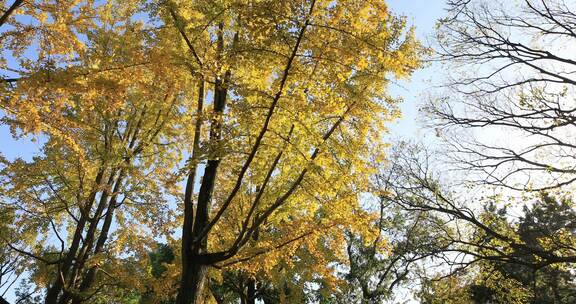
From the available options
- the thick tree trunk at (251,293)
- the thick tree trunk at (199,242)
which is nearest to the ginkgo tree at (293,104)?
the thick tree trunk at (199,242)

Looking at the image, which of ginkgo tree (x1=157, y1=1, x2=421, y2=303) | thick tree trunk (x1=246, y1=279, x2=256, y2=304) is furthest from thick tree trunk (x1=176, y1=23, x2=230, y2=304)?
thick tree trunk (x1=246, y1=279, x2=256, y2=304)

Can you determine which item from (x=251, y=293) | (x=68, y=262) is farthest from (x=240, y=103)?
(x=251, y=293)

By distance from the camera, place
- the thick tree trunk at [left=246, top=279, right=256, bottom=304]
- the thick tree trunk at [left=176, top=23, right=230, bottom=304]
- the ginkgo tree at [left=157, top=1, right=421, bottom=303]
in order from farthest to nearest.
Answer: the thick tree trunk at [left=246, top=279, right=256, bottom=304]
the thick tree trunk at [left=176, top=23, right=230, bottom=304]
the ginkgo tree at [left=157, top=1, right=421, bottom=303]

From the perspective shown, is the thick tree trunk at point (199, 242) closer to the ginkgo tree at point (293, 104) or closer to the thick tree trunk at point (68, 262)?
the ginkgo tree at point (293, 104)

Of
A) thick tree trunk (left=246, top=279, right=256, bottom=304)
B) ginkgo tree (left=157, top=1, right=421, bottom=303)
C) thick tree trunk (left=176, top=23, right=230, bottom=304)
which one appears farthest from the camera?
thick tree trunk (left=246, top=279, right=256, bottom=304)

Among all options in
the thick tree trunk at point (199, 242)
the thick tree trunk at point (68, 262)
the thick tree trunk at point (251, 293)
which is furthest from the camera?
the thick tree trunk at point (251, 293)

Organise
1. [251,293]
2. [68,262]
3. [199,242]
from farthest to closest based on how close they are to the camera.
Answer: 1. [251,293]
2. [68,262]
3. [199,242]

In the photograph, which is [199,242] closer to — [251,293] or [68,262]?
[68,262]

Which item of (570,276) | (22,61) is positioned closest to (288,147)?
(22,61)

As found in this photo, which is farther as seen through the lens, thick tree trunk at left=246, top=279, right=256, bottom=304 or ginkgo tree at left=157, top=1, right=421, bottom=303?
thick tree trunk at left=246, top=279, right=256, bottom=304

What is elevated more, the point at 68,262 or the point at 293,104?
the point at 293,104

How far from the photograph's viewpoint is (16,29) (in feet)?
16.9

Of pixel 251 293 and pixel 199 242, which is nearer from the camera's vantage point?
pixel 199 242

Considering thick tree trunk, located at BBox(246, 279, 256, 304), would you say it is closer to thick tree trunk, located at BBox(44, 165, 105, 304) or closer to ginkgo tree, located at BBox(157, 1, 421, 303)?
thick tree trunk, located at BBox(44, 165, 105, 304)
